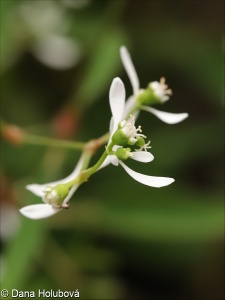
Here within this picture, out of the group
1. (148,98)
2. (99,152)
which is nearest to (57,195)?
(148,98)

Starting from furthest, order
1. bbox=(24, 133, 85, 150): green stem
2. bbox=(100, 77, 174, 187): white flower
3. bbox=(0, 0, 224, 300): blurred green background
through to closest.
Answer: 1. bbox=(0, 0, 224, 300): blurred green background
2. bbox=(24, 133, 85, 150): green stem
3. bbox=(100, 77, 174, 187): white flower

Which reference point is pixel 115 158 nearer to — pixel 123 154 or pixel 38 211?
pixel 123 154

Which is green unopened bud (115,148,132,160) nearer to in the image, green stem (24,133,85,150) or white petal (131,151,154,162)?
white petal (131,151,154,162)

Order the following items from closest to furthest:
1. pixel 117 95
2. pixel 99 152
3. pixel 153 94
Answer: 1. pixel 117 95
2. pixel 153 94
3. pixel 99 152

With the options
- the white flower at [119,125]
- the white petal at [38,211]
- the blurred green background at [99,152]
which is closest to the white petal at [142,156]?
the white flower at [119,125]

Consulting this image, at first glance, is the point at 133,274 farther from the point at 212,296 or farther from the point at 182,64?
the point at 182,64

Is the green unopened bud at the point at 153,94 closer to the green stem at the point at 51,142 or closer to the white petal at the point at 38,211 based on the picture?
the green stem at the point at 51,142

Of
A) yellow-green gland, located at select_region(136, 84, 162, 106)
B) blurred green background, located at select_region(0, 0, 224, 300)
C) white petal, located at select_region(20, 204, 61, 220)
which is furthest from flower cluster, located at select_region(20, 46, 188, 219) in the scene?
blurred green background, located at select_region(0, 0, 224, 300)
